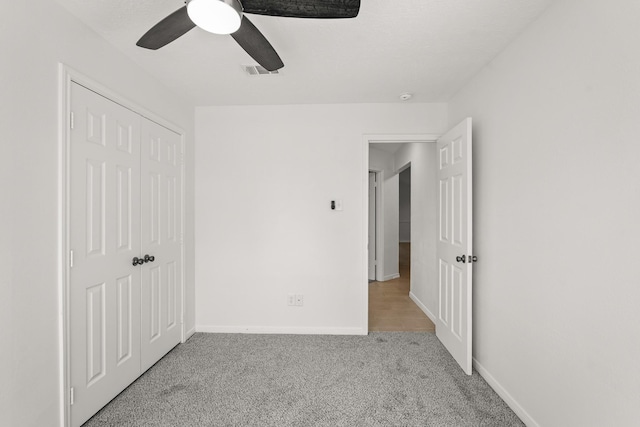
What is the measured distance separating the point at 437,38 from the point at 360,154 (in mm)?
1349

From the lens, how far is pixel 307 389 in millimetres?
2154

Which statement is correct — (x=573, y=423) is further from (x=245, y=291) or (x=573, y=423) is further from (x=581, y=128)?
(x=245, y=291)

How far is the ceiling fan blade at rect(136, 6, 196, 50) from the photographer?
4.28 ft

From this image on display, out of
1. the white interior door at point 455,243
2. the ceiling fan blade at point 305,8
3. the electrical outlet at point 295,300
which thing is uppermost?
the ceiling fan blade at point 305,8

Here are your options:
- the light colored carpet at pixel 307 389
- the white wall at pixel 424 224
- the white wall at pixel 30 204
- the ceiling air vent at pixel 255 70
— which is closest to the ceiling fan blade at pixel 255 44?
the ceiling air vent at pixel 255 70

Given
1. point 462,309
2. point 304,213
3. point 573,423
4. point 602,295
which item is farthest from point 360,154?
point 573,423

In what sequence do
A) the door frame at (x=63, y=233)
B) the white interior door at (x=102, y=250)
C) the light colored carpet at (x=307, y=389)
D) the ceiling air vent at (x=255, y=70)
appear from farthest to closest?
the ceiling air vent at (x=255, y=70), the light colored carpet at (x=307, y=389), the white interior door at (x=102, y=250), the door frame at (x=63, y=233)

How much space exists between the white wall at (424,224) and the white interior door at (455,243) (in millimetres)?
560

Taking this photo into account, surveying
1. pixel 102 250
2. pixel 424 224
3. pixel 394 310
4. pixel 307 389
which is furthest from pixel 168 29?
pixel 394 310

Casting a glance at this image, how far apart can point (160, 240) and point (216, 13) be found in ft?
6.43

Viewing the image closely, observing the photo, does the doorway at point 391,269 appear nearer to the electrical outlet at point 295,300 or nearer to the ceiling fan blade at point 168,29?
the electrical outlet at point 295,300

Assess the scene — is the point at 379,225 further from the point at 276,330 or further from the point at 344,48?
the point at 344,48

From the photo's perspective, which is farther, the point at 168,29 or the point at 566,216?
the point at 566,216

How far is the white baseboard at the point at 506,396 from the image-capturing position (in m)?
1.77
